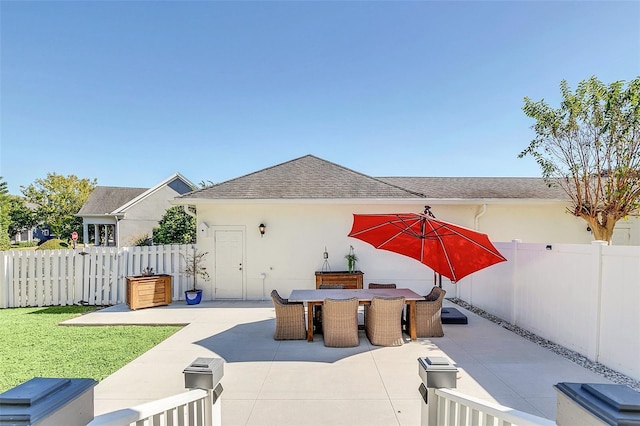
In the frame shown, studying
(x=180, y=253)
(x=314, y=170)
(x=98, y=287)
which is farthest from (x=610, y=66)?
(x=98, y=287)

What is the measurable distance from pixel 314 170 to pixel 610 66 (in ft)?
31.0

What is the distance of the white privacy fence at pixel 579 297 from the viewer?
4.50m

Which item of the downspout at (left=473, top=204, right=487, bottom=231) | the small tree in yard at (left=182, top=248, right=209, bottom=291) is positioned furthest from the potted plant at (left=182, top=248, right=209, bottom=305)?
the downspout at (left=473, top=204, right=487, bottom=231)

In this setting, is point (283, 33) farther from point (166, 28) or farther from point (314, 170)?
point (314, 170)

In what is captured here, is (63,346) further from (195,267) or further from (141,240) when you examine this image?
(141,240)

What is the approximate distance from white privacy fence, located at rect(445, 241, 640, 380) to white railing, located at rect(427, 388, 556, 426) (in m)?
3.81

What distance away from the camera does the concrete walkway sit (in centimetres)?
376

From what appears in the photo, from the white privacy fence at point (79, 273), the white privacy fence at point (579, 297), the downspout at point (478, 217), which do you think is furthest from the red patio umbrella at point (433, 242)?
the white privacy fence at point (79, 273)

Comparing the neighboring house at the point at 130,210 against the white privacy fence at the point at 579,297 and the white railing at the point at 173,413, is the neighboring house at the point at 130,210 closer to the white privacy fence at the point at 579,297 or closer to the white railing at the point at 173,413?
the white privacy fence at the point at 579,297

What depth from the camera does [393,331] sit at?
6.00 meters

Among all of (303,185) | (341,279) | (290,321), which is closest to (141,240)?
(303,185)

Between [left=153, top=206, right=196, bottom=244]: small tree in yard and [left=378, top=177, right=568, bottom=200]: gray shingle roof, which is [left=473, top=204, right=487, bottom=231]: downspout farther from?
[left=153, top=206, right=196, bottom=244]: small tree in yard

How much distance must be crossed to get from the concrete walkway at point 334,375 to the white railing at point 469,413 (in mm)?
1189

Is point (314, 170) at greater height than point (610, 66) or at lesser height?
lesser
